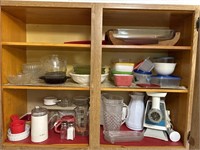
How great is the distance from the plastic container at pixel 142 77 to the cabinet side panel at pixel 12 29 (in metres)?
0.70

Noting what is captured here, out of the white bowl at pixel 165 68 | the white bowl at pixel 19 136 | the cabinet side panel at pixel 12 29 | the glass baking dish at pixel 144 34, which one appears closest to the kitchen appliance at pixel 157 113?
the white bowl at pixel 165 68

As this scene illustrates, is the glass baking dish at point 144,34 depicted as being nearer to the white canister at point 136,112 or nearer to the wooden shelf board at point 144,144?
the white canister at point 136,112

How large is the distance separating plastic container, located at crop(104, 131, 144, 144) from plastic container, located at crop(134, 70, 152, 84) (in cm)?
28

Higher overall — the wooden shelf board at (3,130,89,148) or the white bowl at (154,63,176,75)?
the white bowl at (154,63,176,75)

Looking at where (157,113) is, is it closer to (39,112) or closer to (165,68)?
(165,68)

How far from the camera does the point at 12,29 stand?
0.88 metres

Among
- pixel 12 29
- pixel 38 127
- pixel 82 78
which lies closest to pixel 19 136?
pixel 38 127

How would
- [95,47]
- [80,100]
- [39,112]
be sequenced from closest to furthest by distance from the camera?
1. [95,47]
2. [39,112]
3. [80,100]

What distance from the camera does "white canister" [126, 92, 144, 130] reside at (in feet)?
3.15

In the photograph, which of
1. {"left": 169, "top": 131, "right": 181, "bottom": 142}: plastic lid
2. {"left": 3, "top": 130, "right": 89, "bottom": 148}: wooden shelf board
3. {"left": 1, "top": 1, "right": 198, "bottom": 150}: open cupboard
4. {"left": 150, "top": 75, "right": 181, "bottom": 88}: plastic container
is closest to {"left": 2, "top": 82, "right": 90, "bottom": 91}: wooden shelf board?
{"left": 1, "top": 1, "right": 198, "bottom": 150}: open cupboard

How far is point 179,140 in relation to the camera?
86 cm

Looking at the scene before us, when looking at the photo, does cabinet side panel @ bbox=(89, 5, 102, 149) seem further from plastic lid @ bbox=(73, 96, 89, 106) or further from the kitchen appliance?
the kitchen appliance

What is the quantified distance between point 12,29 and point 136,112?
32.6 inches

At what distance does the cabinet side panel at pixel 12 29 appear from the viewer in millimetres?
800
